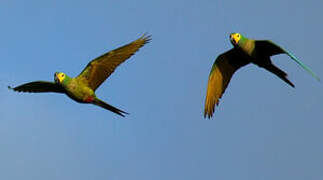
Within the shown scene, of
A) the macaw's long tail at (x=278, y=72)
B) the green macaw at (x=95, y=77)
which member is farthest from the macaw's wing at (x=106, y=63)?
the macaw's long tail at (x=278, y=72)

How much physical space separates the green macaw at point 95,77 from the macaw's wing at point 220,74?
92.3 inches

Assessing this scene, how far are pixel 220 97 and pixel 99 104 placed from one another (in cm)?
369

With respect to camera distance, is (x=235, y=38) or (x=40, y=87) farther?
(x=40, y=87)

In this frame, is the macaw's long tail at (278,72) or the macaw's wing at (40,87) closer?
the macaw's long tail at (278,72)

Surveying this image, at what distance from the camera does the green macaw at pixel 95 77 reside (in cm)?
1745

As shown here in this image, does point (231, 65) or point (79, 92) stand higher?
point (231, 65)

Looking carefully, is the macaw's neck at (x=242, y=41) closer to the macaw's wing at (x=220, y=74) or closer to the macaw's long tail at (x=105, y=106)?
the macaw's wing at (x=220, y=74)

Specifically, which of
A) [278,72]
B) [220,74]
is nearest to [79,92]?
[220,74]

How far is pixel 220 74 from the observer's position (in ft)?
62.1

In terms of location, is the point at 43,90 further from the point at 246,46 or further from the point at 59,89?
the point at 246,46

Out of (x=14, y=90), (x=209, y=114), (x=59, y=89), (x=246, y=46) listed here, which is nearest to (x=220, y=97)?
(x=209, y=114)

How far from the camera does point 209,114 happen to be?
18.6m

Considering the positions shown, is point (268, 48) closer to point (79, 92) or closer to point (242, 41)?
point (242, 41)

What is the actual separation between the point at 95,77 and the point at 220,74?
3.83 meters
